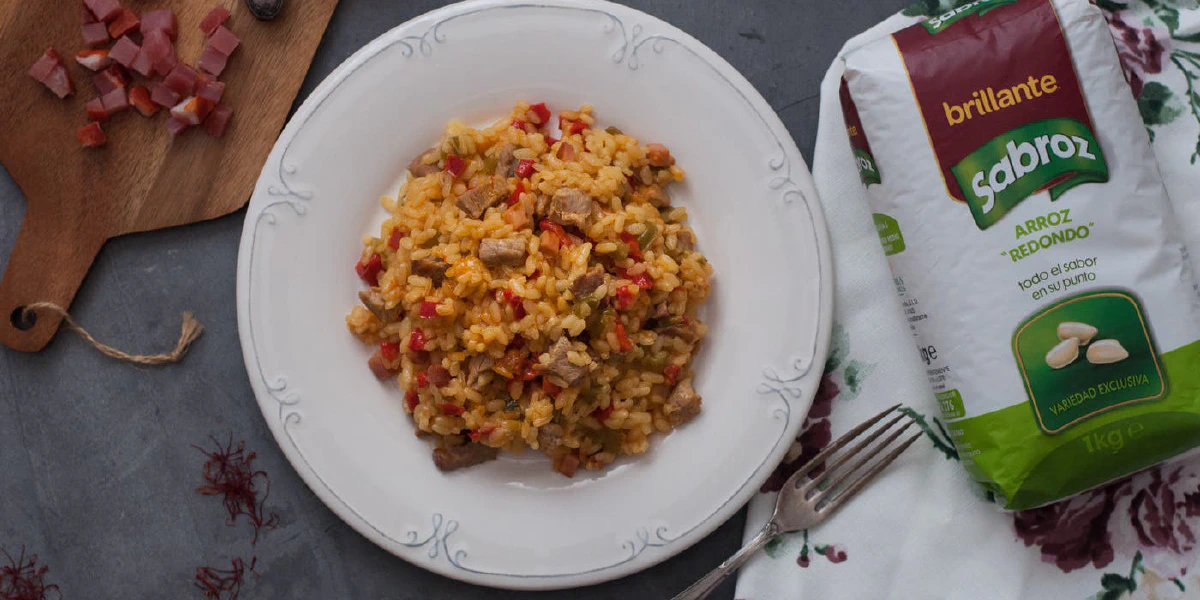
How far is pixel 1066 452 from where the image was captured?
2.40m

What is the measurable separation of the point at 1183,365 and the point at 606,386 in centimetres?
156

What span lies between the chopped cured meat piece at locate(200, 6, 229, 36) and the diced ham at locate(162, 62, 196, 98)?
15cm

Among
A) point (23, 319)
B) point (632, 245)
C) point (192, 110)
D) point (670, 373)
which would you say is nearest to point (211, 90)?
point (192, 110)

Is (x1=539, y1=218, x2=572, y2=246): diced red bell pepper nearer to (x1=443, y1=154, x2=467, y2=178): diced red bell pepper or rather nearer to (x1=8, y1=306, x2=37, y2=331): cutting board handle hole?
(x1=443, y1=154, x2=467, y2=178): diced red bell pepper

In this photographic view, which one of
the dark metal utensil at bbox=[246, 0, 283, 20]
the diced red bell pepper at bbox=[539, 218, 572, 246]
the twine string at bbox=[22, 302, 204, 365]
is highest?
the dark metal utensil at bbox=[246, 0, 283, 20]

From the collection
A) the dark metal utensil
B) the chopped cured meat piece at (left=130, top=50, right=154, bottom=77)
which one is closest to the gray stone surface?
the dark metal utensil

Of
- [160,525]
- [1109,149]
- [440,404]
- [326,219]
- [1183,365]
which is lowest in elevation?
[160,525]

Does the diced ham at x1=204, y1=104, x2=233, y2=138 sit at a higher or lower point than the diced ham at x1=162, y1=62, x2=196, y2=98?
lower

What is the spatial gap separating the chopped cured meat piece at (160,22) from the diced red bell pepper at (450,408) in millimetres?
1551

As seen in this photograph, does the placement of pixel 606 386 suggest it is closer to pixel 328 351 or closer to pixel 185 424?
pixel 328 351

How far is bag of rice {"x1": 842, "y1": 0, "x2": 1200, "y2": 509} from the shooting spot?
2361 millimetres

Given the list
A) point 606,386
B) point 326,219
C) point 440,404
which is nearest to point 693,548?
point 606,386

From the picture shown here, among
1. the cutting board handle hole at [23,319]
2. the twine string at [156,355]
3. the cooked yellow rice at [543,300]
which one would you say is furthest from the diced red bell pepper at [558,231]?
the cutting board handle hole at [23,319]

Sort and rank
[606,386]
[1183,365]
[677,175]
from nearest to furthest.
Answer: [1183,365] → [606,386] → [677,175]
